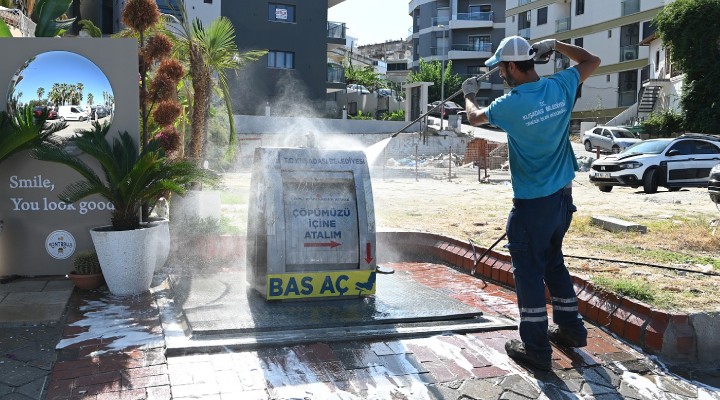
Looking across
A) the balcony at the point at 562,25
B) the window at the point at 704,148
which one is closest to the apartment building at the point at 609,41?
the balcony at the point at 562,25

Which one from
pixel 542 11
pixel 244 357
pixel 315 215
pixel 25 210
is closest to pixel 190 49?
pixel 25 210

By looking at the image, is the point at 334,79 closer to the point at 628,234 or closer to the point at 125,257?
the point at 628,234

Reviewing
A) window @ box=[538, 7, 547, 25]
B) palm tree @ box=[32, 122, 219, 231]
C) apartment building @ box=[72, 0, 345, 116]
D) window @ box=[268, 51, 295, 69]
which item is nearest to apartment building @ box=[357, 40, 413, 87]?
window @ box=[538, 7, 547, 25]

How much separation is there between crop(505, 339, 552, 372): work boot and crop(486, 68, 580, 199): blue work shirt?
0.99 metres

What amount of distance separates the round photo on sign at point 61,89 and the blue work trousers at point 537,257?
4125mm

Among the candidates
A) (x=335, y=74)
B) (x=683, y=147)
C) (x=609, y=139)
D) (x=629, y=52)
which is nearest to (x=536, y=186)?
(x=683, y=147)

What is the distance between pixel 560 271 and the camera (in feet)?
15.2

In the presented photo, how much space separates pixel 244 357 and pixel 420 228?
16.0 ft

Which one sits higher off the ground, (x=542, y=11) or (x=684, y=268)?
(x=542, y=11)

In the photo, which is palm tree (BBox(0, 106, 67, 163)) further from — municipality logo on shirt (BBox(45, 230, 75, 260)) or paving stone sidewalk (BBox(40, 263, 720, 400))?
paving stone sidewalk (BBox(40, 263, 720, 400))

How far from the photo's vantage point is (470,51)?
69.8 m

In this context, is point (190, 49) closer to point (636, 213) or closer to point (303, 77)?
point (636, 213)

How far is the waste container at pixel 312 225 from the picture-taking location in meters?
5.28

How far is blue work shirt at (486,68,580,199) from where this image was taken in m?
4.34
